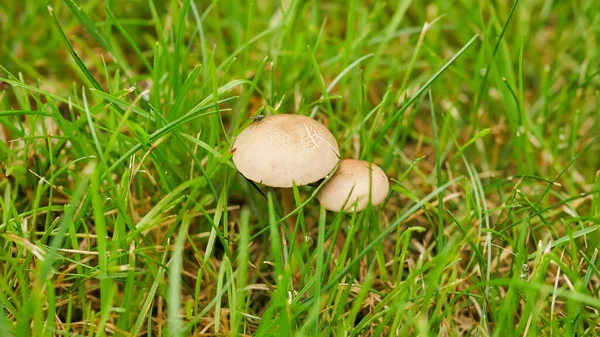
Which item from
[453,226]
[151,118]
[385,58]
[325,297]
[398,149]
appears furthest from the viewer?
[385,58]

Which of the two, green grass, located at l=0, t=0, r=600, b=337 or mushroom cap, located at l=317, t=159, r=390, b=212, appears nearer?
green grass, located at l=0, t=0, r=600, b=337

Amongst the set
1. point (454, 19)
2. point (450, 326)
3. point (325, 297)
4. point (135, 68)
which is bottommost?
point (450, 326)

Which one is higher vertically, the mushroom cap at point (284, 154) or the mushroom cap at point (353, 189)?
the mushroom cap at point (284, 154)

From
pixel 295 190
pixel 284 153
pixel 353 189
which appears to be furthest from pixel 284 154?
pixel 353 189

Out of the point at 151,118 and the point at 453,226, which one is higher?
the point at 151,118

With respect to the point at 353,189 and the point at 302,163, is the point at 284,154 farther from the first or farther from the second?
the point at 353,189

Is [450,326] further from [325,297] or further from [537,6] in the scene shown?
Answer: [537,6]

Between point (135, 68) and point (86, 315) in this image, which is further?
point (135, 68)

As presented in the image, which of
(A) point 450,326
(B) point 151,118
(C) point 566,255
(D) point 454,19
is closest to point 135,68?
(B) point 151,118
